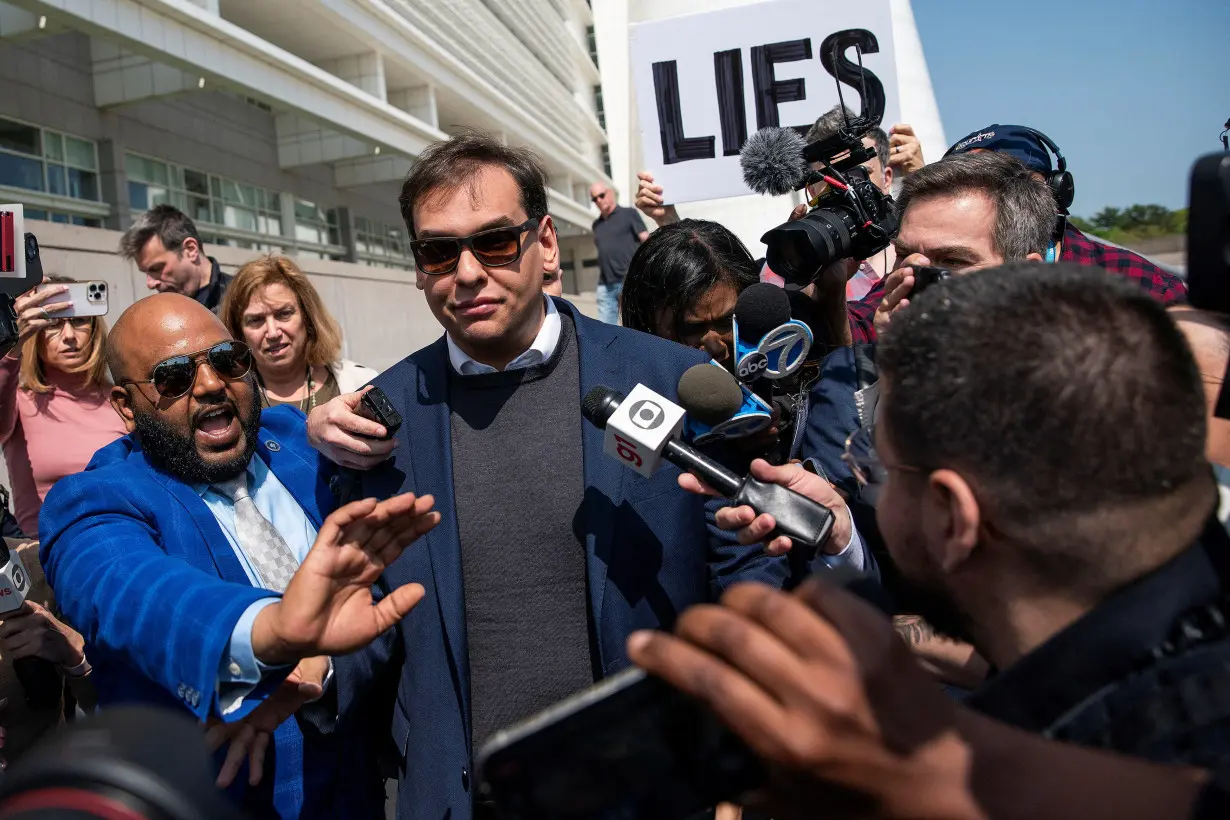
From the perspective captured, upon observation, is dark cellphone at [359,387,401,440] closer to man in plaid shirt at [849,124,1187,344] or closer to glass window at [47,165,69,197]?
man in plaid shirt at [849,124,1187,344]

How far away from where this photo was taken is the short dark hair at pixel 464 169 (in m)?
2.28

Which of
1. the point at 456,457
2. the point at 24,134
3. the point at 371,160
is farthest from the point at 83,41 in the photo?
the point at 456,457

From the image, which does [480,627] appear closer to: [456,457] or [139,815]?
[456,457]

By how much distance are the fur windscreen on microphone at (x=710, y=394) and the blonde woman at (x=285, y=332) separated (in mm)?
2371

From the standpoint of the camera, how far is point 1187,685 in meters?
0.89

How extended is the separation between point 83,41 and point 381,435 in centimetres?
1256

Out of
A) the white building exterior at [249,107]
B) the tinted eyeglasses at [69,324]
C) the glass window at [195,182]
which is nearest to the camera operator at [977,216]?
the tinted eyeglasses at [69,324]

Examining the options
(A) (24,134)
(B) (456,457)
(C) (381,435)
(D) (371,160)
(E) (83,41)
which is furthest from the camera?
(D) (371,160)

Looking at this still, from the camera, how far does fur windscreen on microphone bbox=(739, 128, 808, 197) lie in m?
2.84

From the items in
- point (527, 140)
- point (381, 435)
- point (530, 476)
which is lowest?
point (530, 476)

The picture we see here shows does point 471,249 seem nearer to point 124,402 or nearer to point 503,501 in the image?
point 503,501

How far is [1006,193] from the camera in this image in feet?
7.68

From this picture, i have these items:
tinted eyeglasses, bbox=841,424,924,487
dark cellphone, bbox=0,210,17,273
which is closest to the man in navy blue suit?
tinted eyeglasses, bbox=841,424,924,487

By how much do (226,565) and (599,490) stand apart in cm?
A: 88
